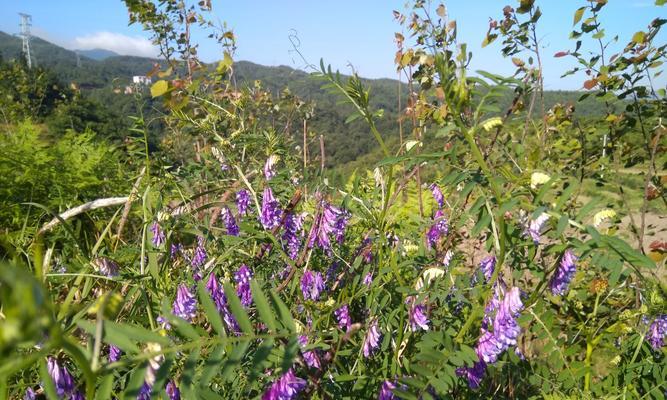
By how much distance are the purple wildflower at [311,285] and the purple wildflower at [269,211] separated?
0.17 meters

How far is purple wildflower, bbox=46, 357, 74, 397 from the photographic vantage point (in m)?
0.94

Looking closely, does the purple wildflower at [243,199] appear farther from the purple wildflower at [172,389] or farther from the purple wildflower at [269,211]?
the purple wildflower at [172,389]

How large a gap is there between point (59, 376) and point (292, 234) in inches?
27.7

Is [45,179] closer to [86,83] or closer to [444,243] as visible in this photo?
[444,243]

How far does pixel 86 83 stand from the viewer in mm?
72562

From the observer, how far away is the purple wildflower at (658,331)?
151 cm

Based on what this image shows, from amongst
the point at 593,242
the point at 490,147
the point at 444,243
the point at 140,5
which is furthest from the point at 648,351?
the point at 140,5

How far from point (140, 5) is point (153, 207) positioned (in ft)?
9.59

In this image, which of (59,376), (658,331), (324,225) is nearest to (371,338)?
(324,225)

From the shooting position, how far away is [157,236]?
1291 millimetres

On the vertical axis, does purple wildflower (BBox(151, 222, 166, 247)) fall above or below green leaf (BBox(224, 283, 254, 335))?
below

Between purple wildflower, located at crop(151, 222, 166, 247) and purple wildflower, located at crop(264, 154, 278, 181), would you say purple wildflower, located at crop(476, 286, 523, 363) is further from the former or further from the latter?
purple wildflower, located at crop(151, 222, 166, 247)

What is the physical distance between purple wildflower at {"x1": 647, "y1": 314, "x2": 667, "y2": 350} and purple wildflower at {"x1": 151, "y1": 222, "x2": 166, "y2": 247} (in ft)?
5.12

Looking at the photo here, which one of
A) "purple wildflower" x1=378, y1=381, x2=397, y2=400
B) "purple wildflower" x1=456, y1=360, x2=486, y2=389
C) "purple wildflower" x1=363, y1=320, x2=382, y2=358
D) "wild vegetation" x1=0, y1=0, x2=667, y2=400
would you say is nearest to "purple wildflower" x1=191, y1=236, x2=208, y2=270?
"wild vegetation" x1=0, y1=0, x2=667, y2=400
